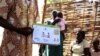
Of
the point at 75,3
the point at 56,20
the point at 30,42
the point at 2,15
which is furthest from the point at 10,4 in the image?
the point at 75,3

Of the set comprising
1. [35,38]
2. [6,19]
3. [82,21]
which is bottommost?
[82,21]

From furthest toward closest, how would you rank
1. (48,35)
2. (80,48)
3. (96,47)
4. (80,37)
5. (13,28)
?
1. (96,47)
2. (80,37)
3. (80,48)
4. (48,35)
5. (13,28)

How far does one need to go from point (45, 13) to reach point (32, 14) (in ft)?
17.6

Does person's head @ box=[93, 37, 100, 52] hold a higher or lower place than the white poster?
lower

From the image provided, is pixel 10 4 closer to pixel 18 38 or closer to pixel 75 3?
pixel 18 38

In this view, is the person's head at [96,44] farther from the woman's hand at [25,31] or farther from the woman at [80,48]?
the woman's hand at [25,31]

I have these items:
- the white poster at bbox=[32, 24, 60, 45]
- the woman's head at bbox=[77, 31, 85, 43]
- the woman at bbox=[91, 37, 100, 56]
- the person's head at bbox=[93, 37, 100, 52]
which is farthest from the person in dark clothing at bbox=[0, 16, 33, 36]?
the person's head at bbox=[93, 37, 100, 52]

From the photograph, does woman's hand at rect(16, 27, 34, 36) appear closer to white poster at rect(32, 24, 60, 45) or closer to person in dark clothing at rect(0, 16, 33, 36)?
person in dark clothing at rect(0, 16, 33, 36)

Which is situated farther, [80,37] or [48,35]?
[80,37]

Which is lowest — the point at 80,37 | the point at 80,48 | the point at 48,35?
the point at 80,48

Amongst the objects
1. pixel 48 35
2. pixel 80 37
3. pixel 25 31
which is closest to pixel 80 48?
pixel 80 37

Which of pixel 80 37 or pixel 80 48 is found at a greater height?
pixel 80 37

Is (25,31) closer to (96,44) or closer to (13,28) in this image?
(13,28)

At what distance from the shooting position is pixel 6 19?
232 centimetres
